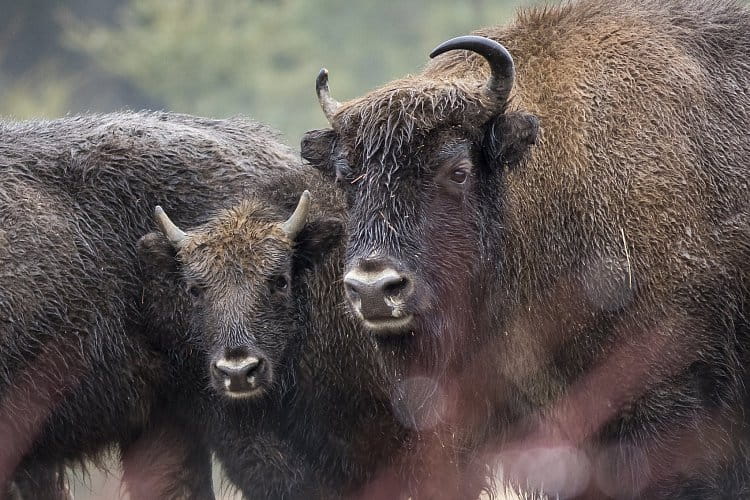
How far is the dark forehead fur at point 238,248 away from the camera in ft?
22.9

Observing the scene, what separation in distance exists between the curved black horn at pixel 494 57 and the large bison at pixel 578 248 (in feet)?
0.03

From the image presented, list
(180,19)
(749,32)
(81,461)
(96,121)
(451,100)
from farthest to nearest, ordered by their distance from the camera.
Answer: (180,19)
(96,121)
(81,461)
(749,32)
(451,100)

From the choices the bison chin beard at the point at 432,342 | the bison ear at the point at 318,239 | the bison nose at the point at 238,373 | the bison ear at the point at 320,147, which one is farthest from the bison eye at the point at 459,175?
the bison nose at the point at 238,373

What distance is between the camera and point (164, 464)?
7.95 m

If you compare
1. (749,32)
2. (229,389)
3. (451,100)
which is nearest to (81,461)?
(229,389)

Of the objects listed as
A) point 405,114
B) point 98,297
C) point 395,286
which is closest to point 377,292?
point 395,286

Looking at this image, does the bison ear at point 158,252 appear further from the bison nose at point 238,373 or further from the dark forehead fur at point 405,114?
the dark forehead fur at point 405,114

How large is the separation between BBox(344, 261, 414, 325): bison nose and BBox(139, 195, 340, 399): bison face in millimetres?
1301

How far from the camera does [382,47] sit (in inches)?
1003

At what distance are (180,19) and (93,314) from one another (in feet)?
60.0

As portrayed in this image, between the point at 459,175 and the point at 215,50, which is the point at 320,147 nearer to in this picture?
the point at 459,175

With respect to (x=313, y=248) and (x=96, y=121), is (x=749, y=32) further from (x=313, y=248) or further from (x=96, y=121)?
A: (x=96, y=121)

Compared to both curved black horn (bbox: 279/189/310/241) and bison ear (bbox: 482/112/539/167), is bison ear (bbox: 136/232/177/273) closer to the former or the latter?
curved black horn (bbox: 279/189/310/241)

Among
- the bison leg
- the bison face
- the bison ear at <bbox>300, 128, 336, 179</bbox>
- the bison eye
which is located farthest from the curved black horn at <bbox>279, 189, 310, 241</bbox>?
the bison leg
